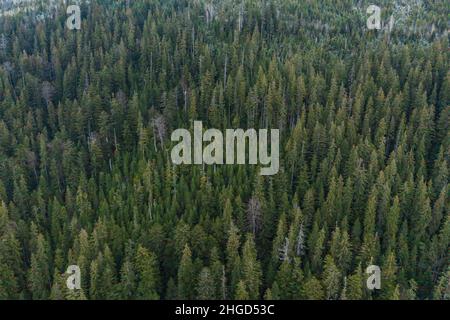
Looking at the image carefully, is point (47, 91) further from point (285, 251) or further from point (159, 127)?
point (285, 251)

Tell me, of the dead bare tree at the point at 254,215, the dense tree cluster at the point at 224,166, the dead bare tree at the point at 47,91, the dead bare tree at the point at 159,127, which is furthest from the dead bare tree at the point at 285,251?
the dead bare tree at the point at 47,91

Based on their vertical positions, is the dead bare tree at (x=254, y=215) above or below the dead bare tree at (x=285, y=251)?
above

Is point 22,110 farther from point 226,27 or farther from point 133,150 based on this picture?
point 226,27

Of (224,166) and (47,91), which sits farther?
(47,91)

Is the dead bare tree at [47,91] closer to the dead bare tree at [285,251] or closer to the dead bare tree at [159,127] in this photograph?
the dead bare tree at [159,127]

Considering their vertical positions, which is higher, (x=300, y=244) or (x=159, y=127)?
(x=159, y=127)

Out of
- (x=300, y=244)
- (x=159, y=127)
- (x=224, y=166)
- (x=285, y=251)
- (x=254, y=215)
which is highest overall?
(x=159, y=127)

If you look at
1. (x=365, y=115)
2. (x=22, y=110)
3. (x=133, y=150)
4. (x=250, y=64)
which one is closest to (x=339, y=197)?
(x=365, y=115)

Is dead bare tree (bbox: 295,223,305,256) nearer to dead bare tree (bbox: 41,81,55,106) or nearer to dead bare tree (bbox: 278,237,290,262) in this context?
dead bare tree (bbox: 278,237,290,262)

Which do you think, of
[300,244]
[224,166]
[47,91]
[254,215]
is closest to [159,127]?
[224,166]
